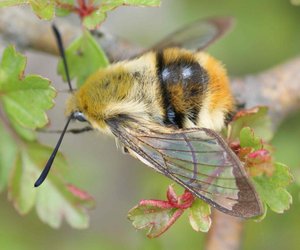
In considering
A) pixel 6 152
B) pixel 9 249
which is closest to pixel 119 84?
pixel 6 152

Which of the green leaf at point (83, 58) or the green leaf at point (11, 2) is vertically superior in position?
the green leaf at point (11, 2)

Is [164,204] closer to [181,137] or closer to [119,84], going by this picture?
[181,137]

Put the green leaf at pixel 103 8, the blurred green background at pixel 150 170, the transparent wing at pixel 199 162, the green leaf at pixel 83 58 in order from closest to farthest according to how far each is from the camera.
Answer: the transparent wing at pixel 199 162
the green leaf at pixel 103 8
the green leaf at pixel 83 58
the blurred green background at pixel 150 170

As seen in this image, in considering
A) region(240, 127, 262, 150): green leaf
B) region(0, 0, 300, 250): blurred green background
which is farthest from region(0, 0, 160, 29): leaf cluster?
region(0, 0, 300, 250): blurred green background

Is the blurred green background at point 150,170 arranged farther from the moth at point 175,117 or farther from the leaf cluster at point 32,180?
the moth at point 175,117

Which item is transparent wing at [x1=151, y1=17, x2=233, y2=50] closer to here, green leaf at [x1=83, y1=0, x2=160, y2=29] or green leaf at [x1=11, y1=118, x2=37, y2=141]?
green leaf at [x1=83, y1=0, x2=160, y2=29]

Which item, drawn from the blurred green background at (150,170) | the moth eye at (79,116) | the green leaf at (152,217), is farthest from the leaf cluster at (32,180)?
the green leaf at (152,217)
